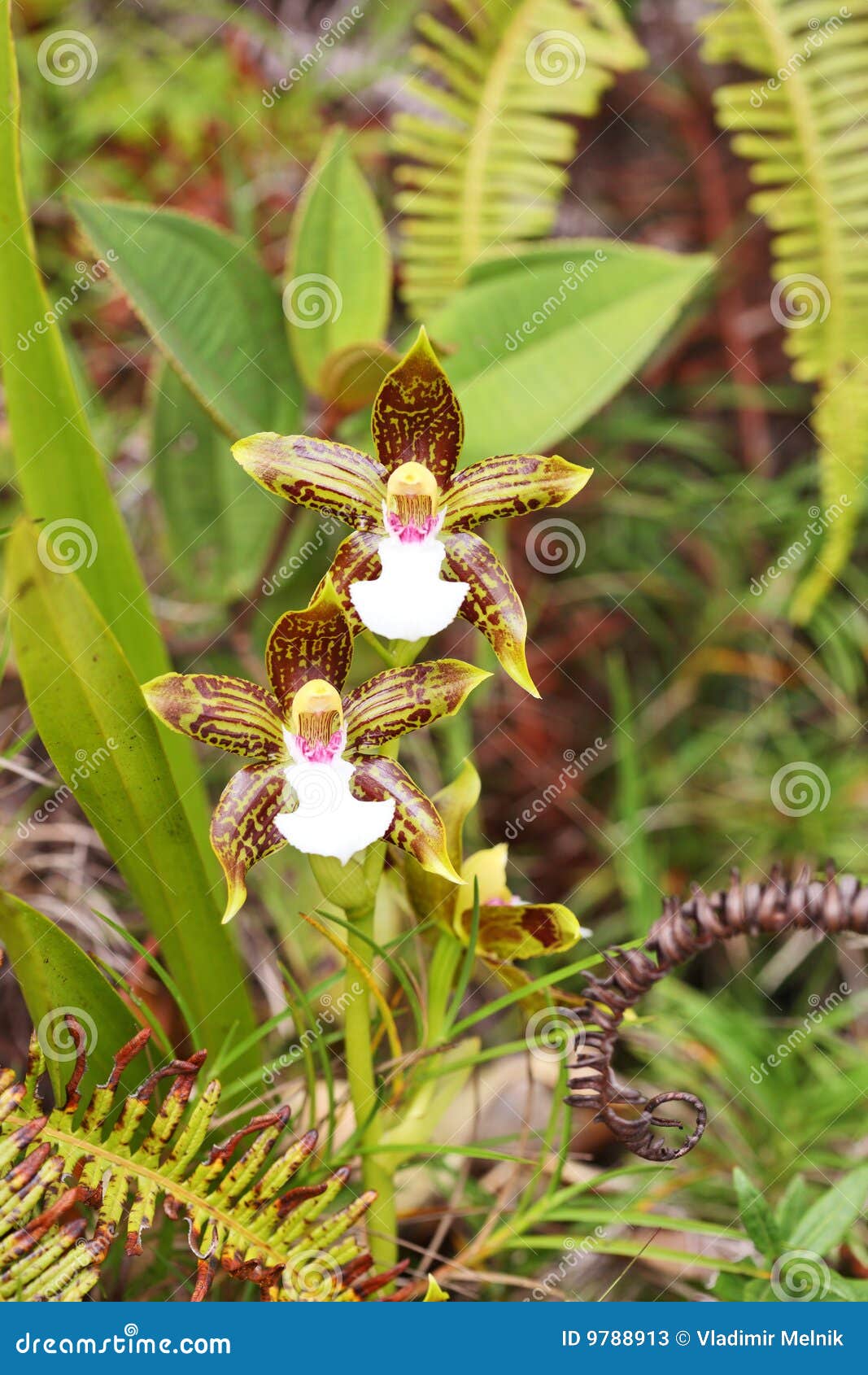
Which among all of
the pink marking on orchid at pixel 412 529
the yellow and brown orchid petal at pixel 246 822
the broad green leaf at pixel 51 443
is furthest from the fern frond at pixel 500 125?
the yellow and brown orchid petal at pixel 246 822

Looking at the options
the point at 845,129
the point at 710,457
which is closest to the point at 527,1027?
the point at 710,457

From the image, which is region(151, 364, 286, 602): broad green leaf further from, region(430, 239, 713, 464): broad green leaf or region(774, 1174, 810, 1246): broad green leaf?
region(774, 1174, 810, 1246): broad green leaf

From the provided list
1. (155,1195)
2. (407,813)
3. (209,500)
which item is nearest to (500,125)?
(209,500)

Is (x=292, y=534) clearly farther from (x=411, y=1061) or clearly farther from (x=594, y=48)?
(x=594, y=48)

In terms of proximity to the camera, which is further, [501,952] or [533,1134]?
[533,1134]

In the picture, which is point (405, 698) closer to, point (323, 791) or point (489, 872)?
point (323, 791)
